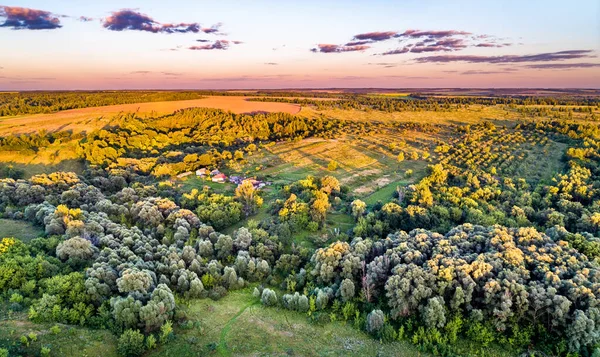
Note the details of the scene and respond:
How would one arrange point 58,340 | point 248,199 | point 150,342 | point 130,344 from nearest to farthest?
1. point 58,340
2. point 130,344
3. point 150,342
4. point 248,199

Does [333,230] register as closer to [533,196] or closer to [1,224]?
[533,196]

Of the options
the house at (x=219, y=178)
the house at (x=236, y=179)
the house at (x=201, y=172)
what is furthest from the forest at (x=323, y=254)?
the house at (x=201, y=172)

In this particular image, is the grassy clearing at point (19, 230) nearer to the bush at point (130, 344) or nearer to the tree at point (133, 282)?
the tree at point (133, 282)

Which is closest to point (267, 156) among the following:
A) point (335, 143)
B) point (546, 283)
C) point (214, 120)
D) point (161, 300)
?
point (335, 143)

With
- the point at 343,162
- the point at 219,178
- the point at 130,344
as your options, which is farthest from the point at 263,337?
the point at 343,162

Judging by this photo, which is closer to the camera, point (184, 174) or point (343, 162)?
point (184, 174)

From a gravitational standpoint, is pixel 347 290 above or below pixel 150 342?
above

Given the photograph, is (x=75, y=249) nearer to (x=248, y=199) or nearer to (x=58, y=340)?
(x=58, y=340)
